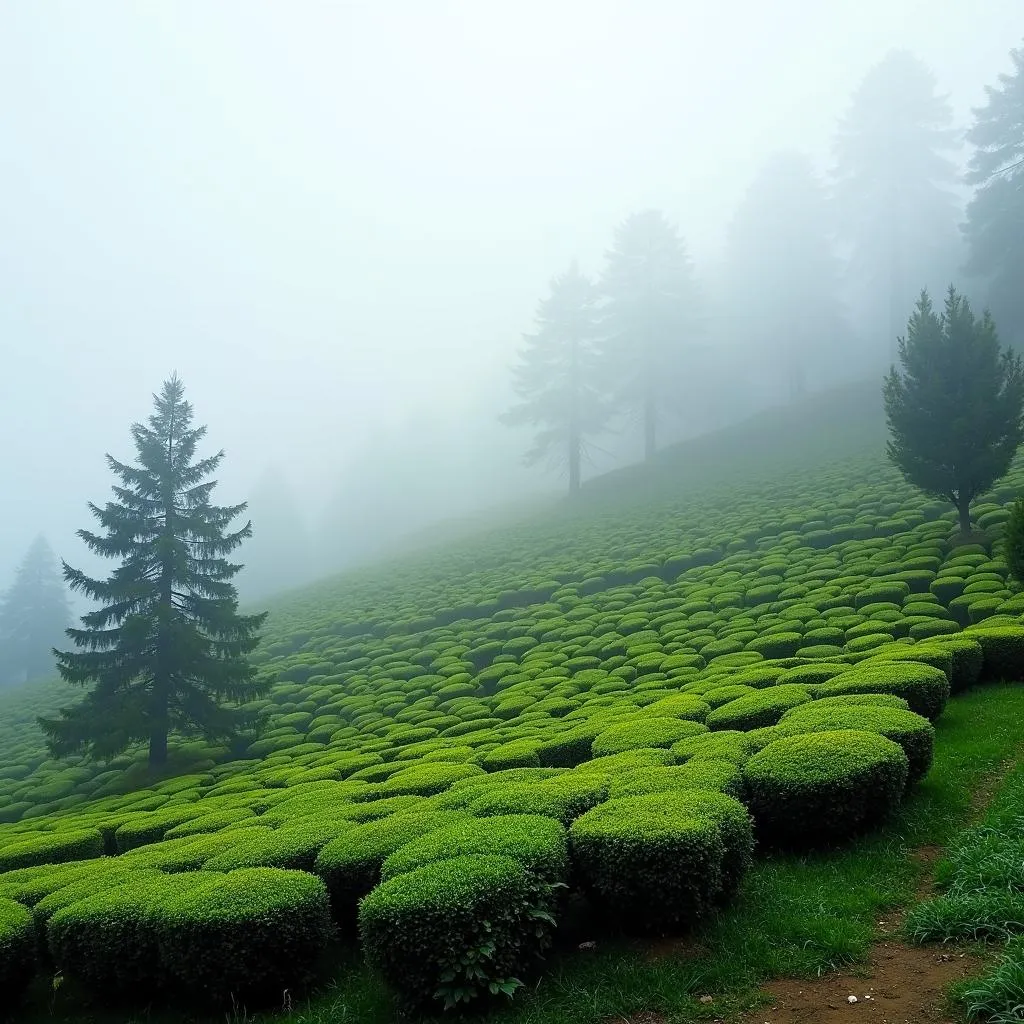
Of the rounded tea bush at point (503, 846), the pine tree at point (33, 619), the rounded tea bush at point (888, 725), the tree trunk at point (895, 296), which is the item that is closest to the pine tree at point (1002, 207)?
the tree trunk at point (895, 296)

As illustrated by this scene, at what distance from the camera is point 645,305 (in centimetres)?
4681

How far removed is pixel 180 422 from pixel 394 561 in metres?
23.8

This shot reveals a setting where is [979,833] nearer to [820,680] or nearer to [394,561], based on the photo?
[820,680]

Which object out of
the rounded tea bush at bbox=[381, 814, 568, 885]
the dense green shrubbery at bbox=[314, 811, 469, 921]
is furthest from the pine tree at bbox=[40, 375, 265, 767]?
the rounded tea bush at bbox=[381, 814, 568, 885]

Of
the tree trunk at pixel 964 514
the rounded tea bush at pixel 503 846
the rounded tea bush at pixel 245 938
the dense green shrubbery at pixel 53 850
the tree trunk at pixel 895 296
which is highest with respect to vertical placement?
the tree trunk at pixel 895 296

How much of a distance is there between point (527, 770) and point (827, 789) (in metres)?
3.68

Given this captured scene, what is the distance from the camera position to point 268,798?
36.9 ft

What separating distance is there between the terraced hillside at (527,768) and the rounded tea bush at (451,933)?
19mm

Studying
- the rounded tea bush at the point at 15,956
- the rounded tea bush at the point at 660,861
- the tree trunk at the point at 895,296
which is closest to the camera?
the rounded tea bush at the point at 660,861

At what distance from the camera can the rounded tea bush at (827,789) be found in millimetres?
6664

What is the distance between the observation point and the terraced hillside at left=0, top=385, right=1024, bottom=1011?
18.4ft

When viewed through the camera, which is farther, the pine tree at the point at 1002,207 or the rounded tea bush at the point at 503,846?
the pine tree at the point at 1002,207

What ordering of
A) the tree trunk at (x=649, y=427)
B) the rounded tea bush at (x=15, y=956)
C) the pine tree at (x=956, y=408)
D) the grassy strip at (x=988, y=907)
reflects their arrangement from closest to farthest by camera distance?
1. the grassy strip at (x=988, y=907)
2. the rounded tea bush at (x=15, y=956)
3. the pine tree at (x=956, y=408)
4. the tree trunk at (x=649, y=427)

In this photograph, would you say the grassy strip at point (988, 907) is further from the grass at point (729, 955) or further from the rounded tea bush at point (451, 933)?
the rounded tea bush at point (451, 933)
